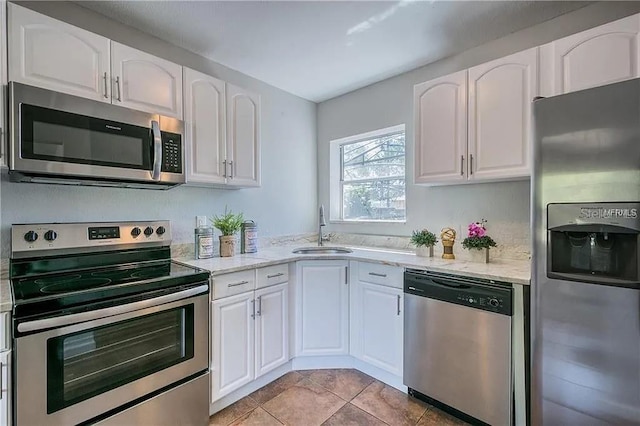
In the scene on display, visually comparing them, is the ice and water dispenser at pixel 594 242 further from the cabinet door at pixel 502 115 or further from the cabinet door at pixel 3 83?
the cabinet door at pixel 3 83

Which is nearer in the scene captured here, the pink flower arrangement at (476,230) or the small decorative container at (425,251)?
the pink flower arrangement at (476,230)

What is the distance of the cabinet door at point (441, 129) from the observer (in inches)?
82.4

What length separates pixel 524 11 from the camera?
1.92 meters

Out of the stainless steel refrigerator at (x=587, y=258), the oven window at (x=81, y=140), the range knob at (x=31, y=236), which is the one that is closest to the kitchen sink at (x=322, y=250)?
the oven window at (x=81, y=140)

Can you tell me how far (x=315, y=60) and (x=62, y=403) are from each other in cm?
257

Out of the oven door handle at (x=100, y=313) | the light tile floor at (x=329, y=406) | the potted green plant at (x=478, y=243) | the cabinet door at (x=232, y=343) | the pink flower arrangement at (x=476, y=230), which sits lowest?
the light tile floor at (x=329, y=406)

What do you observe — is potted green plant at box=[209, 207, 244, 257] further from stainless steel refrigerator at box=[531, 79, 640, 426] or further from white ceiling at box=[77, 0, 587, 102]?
stainless steel refrigerator at box=[531, 79, 640, 426]

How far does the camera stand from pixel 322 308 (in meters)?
2.44

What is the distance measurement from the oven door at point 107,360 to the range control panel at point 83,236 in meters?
0.65

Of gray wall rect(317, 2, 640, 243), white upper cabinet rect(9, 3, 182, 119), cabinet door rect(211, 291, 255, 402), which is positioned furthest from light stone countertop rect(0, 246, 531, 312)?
white upper cabinet rect(9, 3, 182, 119)

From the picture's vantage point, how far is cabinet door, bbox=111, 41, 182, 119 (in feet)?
5.83

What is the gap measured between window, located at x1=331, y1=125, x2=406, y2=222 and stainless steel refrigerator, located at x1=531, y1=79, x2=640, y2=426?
4.77 ft

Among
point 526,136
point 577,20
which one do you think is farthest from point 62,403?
point 577,20

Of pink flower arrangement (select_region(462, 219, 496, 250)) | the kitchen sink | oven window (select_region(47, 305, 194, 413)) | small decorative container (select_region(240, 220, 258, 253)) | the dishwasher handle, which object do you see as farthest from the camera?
the kitchen sink
